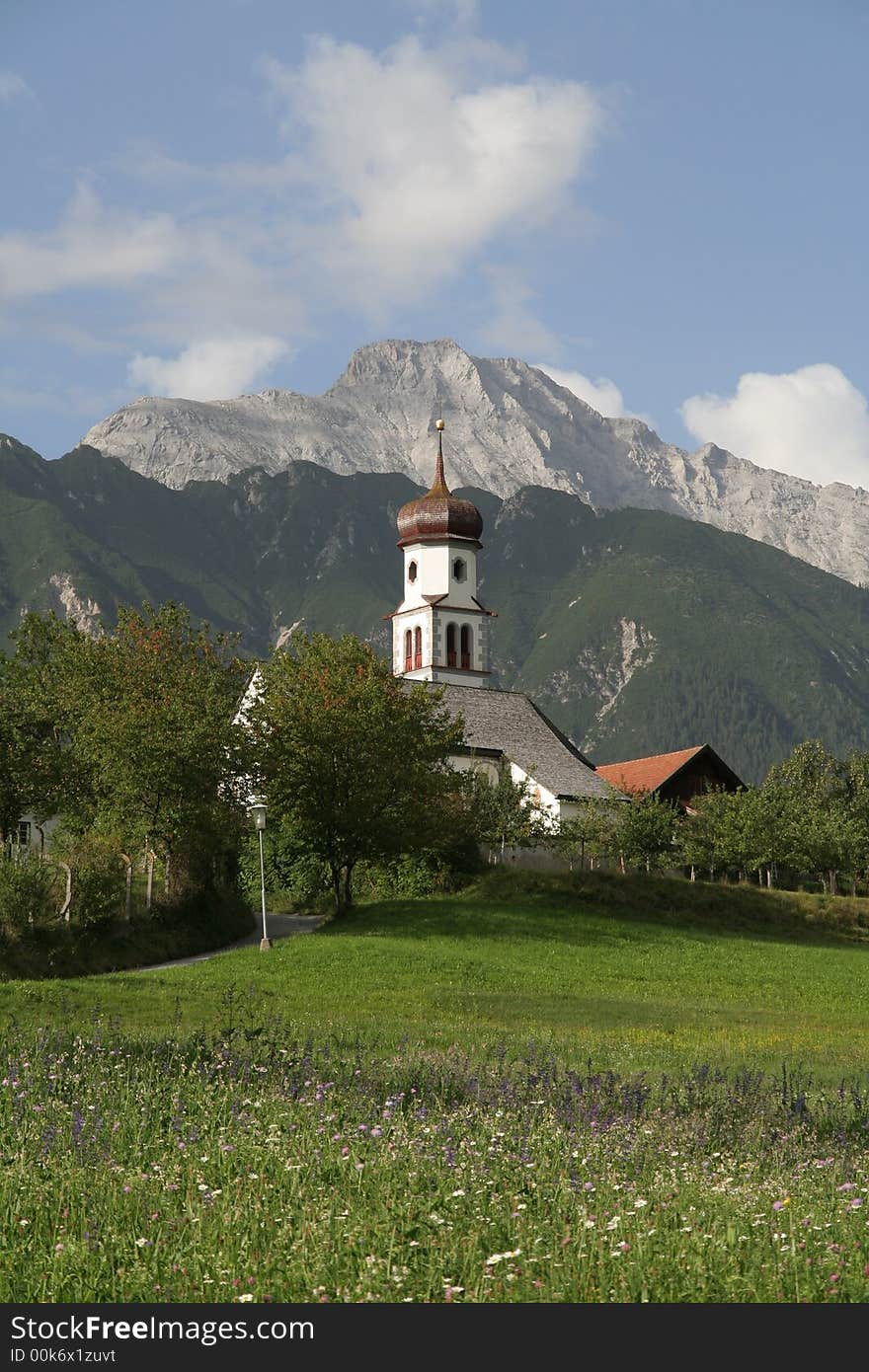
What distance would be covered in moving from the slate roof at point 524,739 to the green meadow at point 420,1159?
53554 millimetres

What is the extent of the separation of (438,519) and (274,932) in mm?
71215

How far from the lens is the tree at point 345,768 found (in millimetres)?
50156

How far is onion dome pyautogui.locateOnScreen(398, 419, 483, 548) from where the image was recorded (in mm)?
117500

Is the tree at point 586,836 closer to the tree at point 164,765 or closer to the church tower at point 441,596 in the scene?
the tree at point 164,765

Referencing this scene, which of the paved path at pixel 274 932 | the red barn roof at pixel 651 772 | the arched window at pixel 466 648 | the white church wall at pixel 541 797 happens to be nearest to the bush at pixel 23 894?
the paved path at pixel 274 932

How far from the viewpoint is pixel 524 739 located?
85.8 meters

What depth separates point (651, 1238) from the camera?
9.13 meters

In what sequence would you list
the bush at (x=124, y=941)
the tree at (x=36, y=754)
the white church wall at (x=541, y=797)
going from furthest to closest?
the white church wall at (x=541, y=797), the tree at (x=36, y=754), the bush at (x=124, y=941)

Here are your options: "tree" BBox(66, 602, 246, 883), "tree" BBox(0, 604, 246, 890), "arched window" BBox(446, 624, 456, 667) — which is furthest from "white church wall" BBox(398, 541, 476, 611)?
"tree" BBox(66, 602, 246, 883)

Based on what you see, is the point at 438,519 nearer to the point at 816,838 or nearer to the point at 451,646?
the point at 451,646

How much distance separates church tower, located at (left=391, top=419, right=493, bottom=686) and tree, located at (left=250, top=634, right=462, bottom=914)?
6215 centimetres

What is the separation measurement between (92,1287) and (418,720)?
45397 mm

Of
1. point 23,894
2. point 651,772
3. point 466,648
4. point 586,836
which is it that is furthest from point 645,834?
point 466,648
